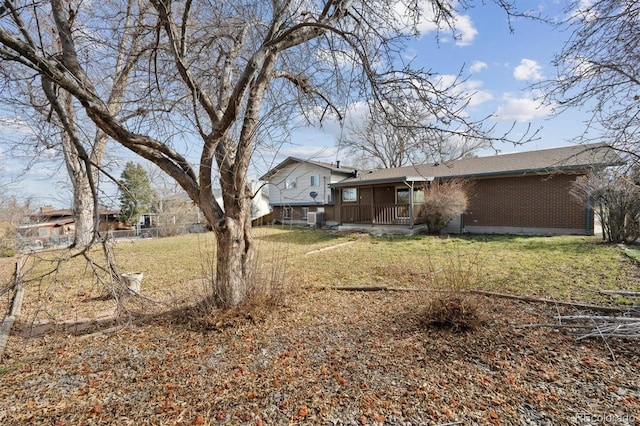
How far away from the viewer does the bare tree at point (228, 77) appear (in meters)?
3.23

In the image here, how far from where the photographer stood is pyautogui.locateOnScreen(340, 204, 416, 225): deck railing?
14.9 metres

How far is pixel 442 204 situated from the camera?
1203 centimetres

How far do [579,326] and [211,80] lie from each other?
20.3 feet

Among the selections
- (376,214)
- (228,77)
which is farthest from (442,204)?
(228,77)

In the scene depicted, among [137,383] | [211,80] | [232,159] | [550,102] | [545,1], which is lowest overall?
[137,383]

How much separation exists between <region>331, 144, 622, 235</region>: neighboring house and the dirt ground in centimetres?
871

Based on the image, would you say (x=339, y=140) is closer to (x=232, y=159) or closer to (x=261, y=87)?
(x=261, y=87)

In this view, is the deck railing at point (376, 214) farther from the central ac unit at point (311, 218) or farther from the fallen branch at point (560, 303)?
the fallen branch at point (560, 303)

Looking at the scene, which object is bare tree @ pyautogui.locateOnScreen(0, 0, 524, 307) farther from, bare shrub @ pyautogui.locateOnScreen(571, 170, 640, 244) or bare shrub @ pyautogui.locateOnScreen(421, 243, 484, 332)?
bare shrub @ pyautogui.locateOnScreen(571, 170, 640, 244)

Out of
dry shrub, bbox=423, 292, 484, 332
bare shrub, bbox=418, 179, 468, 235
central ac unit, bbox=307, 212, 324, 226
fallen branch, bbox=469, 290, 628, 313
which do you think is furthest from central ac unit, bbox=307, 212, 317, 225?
dry shrub, bbox=423, 292, 484, 332

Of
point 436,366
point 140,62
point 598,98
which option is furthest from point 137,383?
point 598,98

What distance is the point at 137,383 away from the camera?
8.45 feet

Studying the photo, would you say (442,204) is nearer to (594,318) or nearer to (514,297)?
(514,297)

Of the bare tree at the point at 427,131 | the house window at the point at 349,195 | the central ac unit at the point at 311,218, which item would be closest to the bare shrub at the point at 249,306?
the bare tree at the point at 427,131
